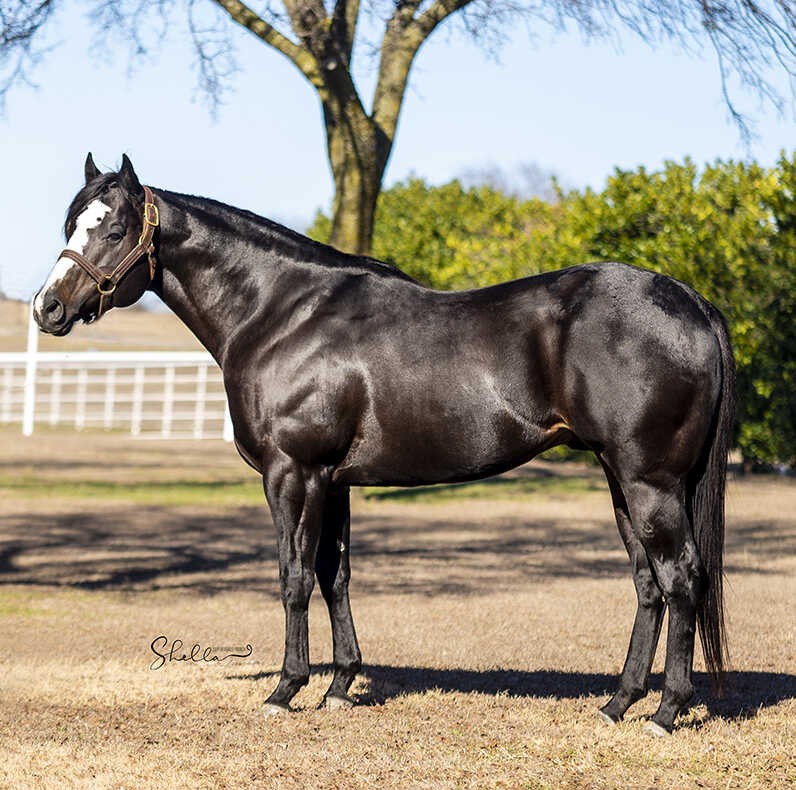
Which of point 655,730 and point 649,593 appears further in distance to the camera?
point 649,593

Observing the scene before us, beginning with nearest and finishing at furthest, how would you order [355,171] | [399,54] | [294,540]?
[294,540] < [355,171] < [399,54]

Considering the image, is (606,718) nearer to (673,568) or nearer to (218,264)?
(673,568)

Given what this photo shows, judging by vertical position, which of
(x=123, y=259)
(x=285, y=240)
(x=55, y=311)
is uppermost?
(x=285, y=240)

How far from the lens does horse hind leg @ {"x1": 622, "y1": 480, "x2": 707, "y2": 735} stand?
5094 millimetres

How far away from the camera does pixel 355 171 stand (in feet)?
50.8

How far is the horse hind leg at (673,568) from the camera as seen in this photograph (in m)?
5.09

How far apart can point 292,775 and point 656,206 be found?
16.8 m

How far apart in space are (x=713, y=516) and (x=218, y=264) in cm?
274

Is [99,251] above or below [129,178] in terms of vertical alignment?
below

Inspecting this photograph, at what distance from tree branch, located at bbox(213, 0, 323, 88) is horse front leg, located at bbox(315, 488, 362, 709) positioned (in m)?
10.7

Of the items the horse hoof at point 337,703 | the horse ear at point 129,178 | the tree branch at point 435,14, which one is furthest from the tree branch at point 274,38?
the horse hoof at point 337,703

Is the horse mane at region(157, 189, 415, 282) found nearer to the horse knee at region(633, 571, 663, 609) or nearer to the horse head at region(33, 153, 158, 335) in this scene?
the horse head at region(33, 153, 158, 335)

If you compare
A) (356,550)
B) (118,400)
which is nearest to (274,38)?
(356,550)

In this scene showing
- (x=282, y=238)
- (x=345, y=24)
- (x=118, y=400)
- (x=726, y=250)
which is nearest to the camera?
(x=282, y=238)
